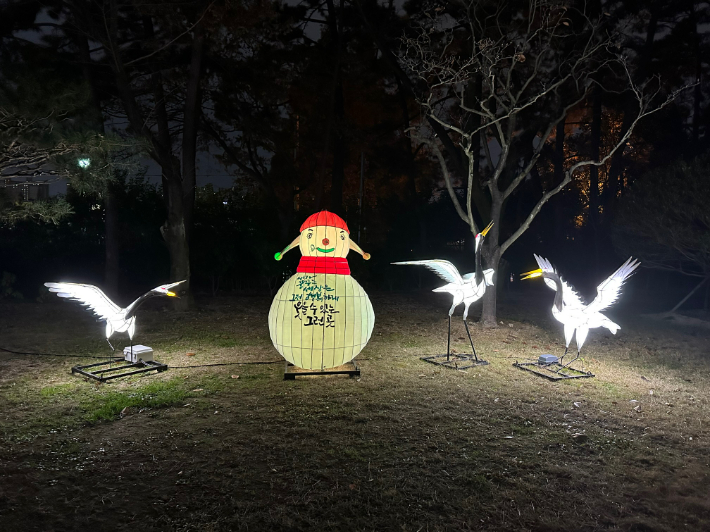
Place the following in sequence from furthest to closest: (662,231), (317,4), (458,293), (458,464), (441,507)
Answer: (317,4) → (662,231) → (458,293) → (458,464) → (441,507)

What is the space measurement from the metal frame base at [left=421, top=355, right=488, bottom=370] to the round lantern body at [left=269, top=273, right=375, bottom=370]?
180 cm

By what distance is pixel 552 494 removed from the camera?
13.0 ft

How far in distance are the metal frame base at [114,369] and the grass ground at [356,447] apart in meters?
0.17

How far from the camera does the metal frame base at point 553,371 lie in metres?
7.28

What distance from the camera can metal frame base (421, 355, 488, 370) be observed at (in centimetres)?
783

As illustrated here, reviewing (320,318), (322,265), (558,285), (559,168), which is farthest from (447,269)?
(559,168)

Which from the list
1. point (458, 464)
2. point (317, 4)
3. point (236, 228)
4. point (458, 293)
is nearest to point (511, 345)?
point (458, 293)

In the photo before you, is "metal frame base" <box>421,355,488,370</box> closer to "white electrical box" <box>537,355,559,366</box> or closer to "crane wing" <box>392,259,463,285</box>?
"white electrical box" <box>537,355,559,366</box>

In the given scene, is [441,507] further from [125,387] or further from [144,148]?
[144,148]

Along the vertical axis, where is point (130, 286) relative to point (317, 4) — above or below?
below

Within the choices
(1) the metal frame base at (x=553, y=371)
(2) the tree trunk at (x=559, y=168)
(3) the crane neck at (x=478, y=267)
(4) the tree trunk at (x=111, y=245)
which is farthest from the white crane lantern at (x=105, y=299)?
(2) the tree trunk at (x=559, y=168)

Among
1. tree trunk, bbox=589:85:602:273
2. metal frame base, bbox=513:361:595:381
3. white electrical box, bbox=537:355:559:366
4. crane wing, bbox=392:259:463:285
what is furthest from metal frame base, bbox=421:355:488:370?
tree trunk, bbox=589:85:602:273

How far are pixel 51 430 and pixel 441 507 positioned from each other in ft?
12.4

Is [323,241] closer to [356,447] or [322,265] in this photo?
[322,265]
